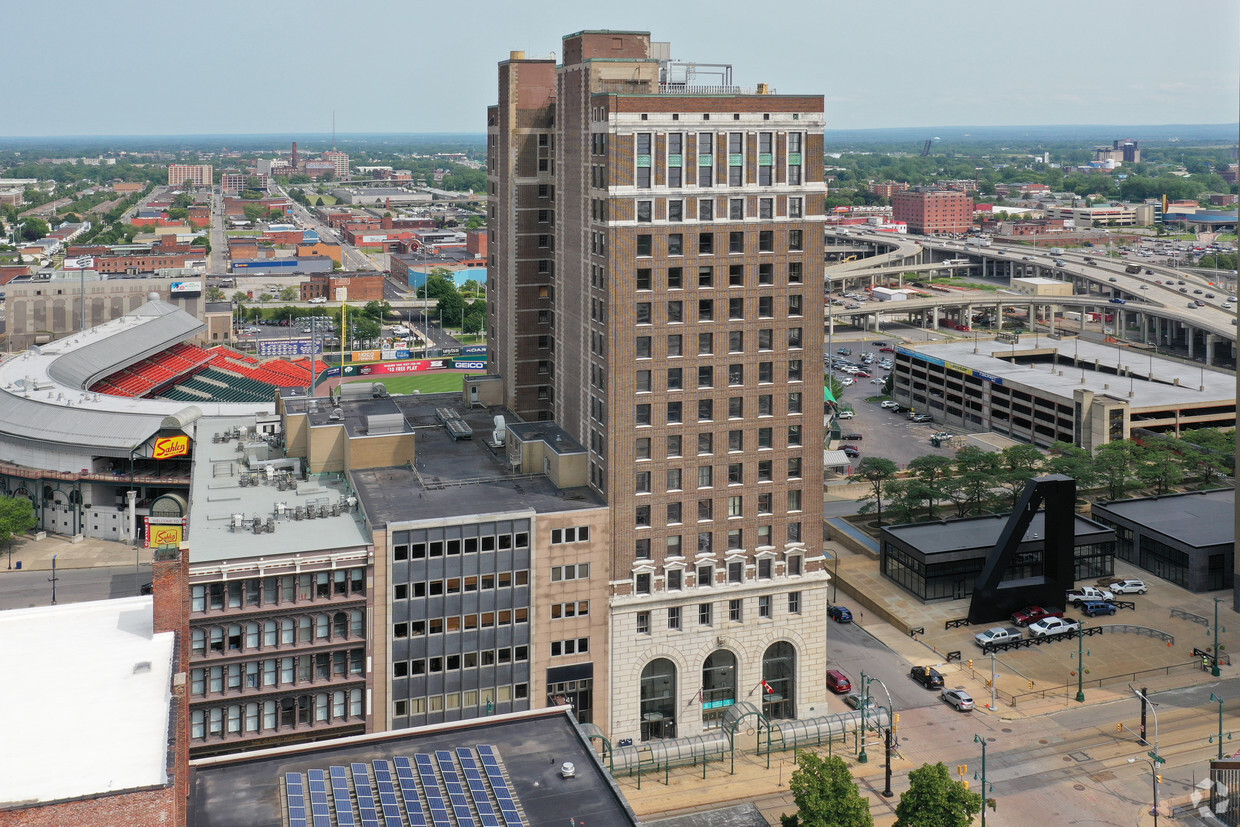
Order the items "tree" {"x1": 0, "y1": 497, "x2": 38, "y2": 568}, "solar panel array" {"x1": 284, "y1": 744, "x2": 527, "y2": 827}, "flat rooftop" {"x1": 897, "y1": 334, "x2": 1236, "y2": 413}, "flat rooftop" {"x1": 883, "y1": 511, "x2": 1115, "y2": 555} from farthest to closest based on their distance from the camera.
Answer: "flat rooftop" {"x1": 897, "y1": 334, "x2": 1236, "y2": 413} < "tree" {"x1": 0, "y1": 497, "x2": 38, "y2": 568} < "flat rooftop" {"x1": 883, "y1": 511, "x2": 1115, "y2": 555} < "solar panel array" {"x1": 284, "y1": 744, "x2": 527, "y2": 827}

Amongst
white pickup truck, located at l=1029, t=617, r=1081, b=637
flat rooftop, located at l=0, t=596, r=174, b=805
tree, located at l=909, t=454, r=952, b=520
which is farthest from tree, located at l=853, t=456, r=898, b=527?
flat rooftop, located at l=0, t=596, r=174, b=805

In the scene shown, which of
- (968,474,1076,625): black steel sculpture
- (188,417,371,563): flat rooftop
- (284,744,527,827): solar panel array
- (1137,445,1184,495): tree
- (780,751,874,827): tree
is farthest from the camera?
(1137,445,1184,495): tree

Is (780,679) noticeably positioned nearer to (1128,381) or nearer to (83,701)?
(83,701)

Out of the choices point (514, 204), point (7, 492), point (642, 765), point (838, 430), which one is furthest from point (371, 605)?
point (838, 430)

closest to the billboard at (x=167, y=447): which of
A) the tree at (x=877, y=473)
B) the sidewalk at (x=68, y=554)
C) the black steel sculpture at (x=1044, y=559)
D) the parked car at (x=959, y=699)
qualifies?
the sidewalk at (x=68, y=554)

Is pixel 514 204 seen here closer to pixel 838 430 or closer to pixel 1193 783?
pixel 1193 783

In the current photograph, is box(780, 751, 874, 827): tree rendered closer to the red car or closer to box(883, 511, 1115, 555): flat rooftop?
the red car
